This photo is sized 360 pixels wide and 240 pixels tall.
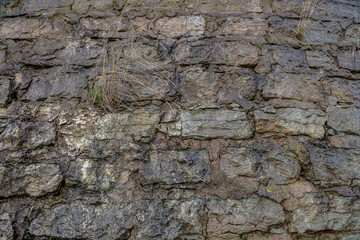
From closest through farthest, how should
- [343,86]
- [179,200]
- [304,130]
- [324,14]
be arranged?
[179,200]
[304,130]
[343,86]
[324,14]

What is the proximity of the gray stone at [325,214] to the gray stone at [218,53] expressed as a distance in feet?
3.16

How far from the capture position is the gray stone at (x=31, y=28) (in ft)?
6.21

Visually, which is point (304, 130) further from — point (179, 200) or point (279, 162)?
point (179, 200)

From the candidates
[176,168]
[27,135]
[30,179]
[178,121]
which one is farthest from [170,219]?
[27,135]

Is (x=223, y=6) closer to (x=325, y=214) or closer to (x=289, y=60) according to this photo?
(x=289, y=60)

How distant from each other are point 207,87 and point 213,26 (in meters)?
0.48

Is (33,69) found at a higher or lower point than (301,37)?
lower

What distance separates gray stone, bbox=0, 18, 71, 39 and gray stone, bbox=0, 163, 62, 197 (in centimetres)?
91

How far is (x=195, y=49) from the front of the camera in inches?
72.9

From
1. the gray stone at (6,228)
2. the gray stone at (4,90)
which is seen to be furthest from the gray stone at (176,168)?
the gray stone at (4,90)

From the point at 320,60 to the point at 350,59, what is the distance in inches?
9.4

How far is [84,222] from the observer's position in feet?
5.09

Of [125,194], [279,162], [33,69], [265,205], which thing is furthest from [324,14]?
[33,69]

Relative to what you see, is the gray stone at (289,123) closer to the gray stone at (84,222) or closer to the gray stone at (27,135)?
the gray stone at (84,222)
